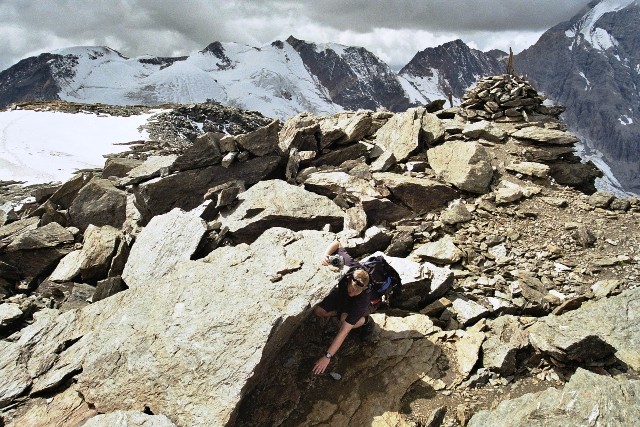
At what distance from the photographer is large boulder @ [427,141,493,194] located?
677 inches

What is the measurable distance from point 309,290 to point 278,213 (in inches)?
233

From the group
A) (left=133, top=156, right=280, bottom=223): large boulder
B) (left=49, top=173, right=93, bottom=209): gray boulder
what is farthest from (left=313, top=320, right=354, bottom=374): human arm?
(left=49, top=173, right=93, bottom=209): gray boulder

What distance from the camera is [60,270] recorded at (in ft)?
47.4

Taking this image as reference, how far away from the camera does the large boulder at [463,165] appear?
17.2 metres

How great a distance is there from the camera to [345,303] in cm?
987

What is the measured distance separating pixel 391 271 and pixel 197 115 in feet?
201

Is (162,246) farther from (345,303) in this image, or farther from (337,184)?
(337,184)

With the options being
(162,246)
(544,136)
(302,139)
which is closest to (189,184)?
(162,246)

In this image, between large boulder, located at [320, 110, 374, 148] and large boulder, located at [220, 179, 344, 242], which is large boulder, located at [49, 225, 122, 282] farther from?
large boulder, located at [320, 110, 374, 148]

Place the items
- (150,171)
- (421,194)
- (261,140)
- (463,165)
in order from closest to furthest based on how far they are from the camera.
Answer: (421,194) < (463,165) < (150,171) < (261,140)

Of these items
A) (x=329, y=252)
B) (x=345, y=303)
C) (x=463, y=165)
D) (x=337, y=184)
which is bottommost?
(x=345, y=303)

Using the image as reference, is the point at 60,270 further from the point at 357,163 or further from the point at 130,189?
the point at 357,163

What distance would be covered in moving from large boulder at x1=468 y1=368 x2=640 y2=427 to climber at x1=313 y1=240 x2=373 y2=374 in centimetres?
340

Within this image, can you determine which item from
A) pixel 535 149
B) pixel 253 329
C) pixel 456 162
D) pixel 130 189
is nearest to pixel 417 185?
pixel 456 162
